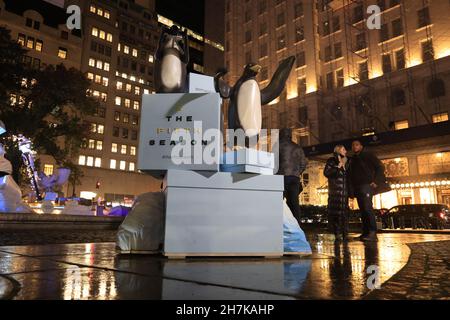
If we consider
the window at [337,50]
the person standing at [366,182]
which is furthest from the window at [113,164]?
the person standing at [366,182]

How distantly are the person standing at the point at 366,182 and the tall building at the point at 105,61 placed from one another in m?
42.5

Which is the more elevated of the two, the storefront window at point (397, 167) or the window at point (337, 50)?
the window at point (337, 50)

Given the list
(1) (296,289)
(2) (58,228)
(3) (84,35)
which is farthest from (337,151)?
(3) (84,35)

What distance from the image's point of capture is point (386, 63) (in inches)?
1178

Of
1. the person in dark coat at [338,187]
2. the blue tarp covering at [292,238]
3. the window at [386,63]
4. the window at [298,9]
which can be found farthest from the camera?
the window at [298,9]

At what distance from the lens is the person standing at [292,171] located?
6.44m

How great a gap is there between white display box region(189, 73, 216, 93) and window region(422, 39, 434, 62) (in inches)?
1120

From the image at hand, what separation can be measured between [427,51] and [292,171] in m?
26.4

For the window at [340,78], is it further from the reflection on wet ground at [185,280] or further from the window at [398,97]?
the reflection on wet ground at [185,280]

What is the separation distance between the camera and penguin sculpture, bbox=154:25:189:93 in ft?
11.3

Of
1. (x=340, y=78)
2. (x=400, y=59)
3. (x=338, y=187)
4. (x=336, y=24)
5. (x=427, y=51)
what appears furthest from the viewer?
(x=336, y=24)

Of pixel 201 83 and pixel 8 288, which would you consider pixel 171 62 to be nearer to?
pixel 201 83

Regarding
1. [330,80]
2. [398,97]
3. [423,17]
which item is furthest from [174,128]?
[330,80]
